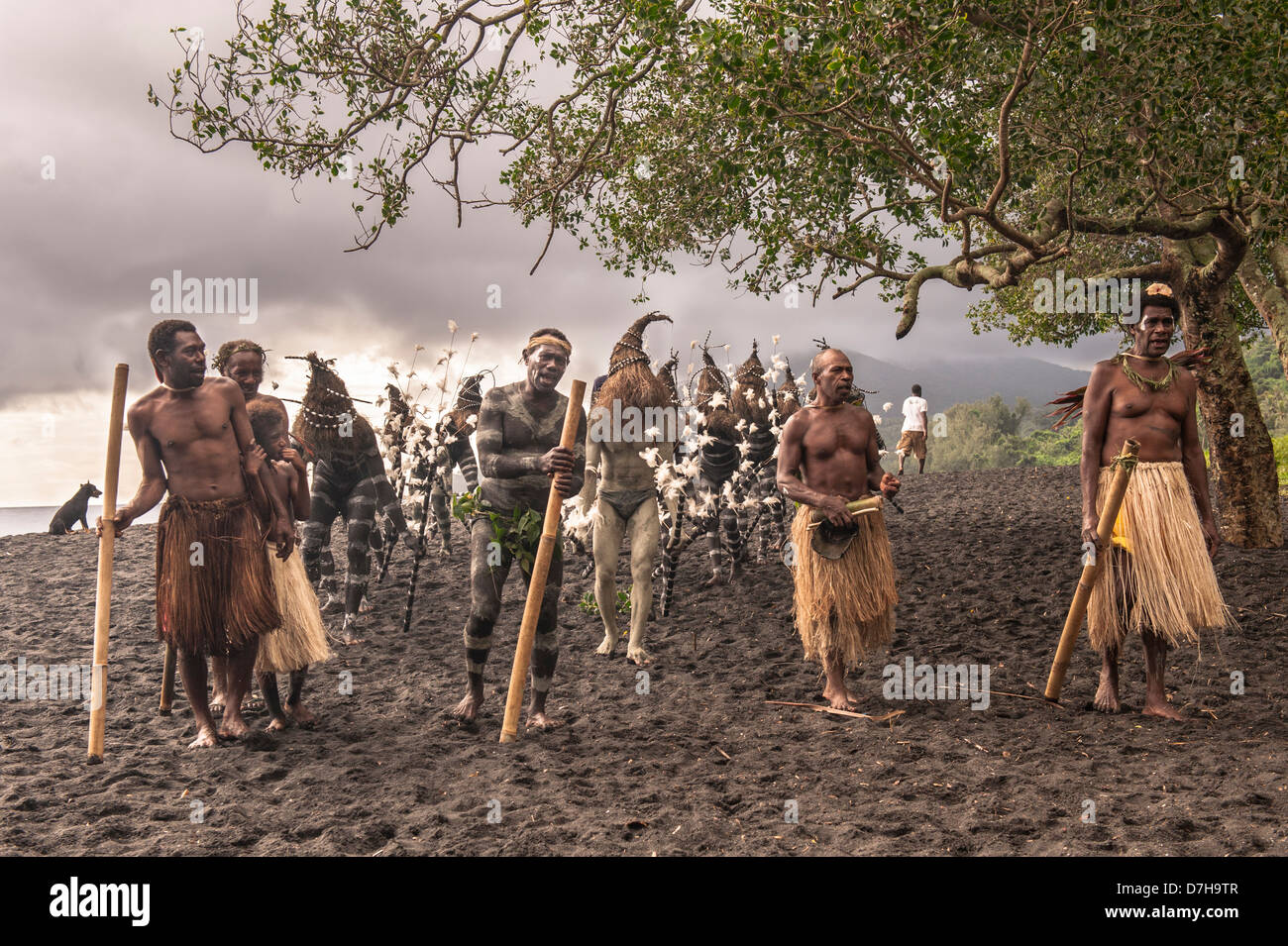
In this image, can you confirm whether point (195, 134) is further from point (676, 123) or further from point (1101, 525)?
point (1101, 525)

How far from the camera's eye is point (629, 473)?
6.68m

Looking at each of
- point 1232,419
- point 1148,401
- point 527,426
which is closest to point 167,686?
point 527,426

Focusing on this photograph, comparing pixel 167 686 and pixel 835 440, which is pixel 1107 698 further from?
pixel 167 686

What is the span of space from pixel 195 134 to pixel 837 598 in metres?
6.16

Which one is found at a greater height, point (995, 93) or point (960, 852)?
point (995, 93)

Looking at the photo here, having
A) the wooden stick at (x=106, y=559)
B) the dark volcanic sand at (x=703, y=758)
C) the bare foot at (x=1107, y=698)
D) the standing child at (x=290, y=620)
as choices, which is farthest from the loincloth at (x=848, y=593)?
the wooden stick at (x=106, y=559)

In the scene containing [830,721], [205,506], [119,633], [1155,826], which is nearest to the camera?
[1155,826]

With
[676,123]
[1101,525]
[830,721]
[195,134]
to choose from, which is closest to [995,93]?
[676,123]

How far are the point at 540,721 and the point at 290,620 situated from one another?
1.46 m

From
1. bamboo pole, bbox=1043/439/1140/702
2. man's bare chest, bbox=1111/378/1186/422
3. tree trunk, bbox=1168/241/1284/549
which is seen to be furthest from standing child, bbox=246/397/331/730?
tree trunk, bbox=1168/241/1284/549

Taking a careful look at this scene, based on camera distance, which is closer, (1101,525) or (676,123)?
(1101,525)

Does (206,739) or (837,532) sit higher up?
(837,532)

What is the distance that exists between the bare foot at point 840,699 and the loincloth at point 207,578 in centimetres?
316
